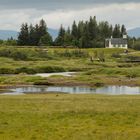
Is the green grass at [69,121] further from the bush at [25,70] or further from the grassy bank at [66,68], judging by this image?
the bush at [25,70]

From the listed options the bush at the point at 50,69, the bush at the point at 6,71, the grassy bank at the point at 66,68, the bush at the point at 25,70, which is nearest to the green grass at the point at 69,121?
the grassy bank at the point at 66,68

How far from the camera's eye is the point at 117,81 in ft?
321

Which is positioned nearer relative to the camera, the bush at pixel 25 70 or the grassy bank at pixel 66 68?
the grassy bank at pixel 66 68

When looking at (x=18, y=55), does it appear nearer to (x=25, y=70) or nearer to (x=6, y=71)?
(x=6, y=71)

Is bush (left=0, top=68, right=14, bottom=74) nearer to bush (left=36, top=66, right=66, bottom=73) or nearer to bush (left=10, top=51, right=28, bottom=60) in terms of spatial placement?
bush (left=36, top=66, right=66, bottom=73)

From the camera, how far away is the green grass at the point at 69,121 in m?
29.2

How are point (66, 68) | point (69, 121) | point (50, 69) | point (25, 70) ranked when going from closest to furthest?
point (69, 121), point (25, 70), point (50, 69), point (66, 68)

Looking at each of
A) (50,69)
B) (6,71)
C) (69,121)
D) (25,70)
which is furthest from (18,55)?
(69,121)

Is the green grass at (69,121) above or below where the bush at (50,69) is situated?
above

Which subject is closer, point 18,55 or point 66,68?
point 66,68

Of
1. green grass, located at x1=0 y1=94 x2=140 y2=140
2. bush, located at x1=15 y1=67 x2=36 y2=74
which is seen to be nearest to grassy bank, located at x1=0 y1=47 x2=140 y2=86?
bush, located at x1=15 y1=67 x2=36 y2=74

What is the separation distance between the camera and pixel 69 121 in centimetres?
3406

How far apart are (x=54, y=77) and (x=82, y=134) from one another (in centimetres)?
7632

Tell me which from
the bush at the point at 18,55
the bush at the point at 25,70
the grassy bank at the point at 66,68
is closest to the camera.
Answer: the grassy bank at the point at 66,68
